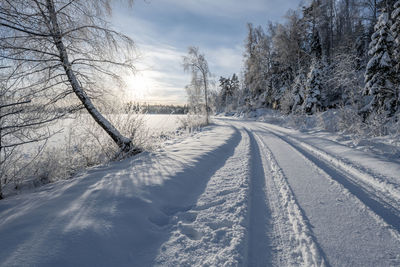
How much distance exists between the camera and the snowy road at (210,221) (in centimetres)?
158

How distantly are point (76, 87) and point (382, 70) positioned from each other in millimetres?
15431

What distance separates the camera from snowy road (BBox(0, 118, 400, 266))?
1.58 m

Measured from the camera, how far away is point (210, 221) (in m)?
2.15

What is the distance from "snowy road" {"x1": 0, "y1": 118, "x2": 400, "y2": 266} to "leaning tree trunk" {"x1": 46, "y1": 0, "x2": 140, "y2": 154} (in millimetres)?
2059

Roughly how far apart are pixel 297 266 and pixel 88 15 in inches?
230

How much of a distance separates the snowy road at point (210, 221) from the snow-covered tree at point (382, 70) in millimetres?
9059

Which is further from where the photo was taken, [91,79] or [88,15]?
[91,79]

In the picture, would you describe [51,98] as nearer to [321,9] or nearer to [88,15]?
[88,15]

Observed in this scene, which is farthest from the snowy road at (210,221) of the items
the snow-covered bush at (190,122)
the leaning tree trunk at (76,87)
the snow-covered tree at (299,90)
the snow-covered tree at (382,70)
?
the snow-covered tree at (299,90)

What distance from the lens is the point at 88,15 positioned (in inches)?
157

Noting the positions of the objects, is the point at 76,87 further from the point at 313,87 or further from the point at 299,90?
the point at 299,90

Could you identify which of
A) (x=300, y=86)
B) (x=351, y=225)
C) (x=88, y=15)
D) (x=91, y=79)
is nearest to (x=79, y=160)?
(x=91, y=79)

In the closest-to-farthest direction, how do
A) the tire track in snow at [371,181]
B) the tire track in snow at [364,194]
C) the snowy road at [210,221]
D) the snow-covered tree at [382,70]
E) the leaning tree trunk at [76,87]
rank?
the snowy road at [210,221] < the tire track in snow at [364,194] < the tire track in snow at [371,181] < the leaning tree trunk at [76,87] < the snow-covered tree at [382,70]

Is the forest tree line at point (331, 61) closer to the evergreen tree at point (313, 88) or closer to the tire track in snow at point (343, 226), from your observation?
the evergreen tree at point (313, 88)
